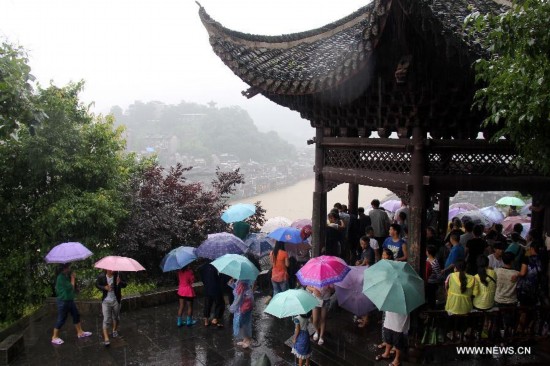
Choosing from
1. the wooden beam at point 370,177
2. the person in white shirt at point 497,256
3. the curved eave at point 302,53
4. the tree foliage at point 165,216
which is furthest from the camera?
the tree foliage at point 165,216

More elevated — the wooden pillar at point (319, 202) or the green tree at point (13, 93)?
the green tree at point (13, 93)

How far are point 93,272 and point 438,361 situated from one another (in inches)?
288

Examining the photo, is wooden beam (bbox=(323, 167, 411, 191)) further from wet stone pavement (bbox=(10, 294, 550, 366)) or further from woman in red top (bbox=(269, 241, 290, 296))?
wet stone pavement (bbox=(10, 294, 550, 366))

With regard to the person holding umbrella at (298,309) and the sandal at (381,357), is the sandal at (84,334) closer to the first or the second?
the person holding umbrella at (298,309)

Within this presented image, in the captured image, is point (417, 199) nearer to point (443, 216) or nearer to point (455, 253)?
point (455, 253)

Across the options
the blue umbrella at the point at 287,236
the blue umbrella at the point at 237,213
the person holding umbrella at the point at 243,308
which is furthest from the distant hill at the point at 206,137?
the person holding umbrella at the point at 243,308

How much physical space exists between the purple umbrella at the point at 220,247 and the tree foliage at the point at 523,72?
5.24 metres

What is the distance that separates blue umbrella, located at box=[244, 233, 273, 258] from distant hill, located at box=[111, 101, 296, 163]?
40.6m

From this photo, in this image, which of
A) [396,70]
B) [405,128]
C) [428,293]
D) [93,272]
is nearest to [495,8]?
[405,128]

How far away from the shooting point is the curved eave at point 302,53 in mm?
5207

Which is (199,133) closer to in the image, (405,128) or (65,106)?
(65,106)

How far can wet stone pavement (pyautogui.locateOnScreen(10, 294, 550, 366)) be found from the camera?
714 centimetres

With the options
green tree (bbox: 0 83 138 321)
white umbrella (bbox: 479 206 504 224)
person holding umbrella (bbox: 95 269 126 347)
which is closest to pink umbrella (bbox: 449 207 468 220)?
white umbrella (bbox: 479 206 504 224)

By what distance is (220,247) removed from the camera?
8.40 metres
